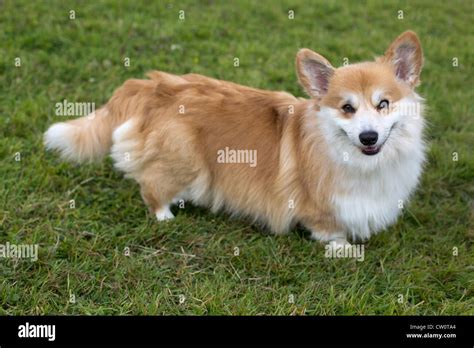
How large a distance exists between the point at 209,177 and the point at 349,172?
121 cm

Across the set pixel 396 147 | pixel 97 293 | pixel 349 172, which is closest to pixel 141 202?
pixel 97 293

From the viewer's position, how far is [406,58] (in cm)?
384

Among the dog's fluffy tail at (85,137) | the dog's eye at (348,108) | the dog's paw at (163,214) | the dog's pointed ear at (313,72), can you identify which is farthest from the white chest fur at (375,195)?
the dog's fluffy tail at (85,137)

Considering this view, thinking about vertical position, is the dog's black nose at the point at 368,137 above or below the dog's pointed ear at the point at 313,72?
below

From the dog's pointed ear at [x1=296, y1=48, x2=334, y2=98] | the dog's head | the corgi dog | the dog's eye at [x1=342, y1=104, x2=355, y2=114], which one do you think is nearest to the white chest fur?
the corgi dog

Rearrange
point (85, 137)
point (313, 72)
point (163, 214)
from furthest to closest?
point (85, 137) < point (163, 214) < point (313, 72)

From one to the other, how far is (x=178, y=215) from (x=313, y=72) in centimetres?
166

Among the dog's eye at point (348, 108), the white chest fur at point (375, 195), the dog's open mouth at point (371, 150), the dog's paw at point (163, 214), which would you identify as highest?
the dog's eye at point (348, 108)

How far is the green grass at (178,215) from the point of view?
147 inches

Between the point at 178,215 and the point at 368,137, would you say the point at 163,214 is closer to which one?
the point at 178,215

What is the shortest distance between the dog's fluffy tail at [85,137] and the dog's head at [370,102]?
6.00 feet

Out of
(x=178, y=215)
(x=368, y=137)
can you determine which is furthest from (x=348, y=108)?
(x=178, y=215)

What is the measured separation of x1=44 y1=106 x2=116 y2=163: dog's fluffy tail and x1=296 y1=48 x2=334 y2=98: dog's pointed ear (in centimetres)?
173

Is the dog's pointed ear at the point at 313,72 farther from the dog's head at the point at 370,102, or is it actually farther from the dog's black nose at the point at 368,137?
the dog's black nose at the point at 368,137
